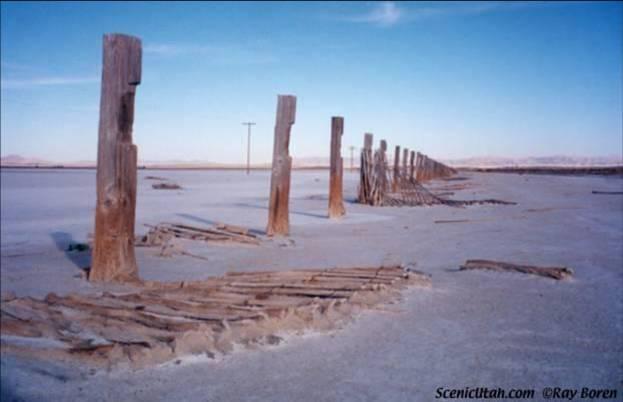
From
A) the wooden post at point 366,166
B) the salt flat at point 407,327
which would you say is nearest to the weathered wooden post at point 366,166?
the wooden post at point 366,166

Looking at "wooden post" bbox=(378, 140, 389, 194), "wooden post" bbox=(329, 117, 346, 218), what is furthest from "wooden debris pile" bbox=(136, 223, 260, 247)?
"wooden post" bbox=(378, 140, 389, 194)

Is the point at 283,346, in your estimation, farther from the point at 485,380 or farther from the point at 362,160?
the point at 362,160

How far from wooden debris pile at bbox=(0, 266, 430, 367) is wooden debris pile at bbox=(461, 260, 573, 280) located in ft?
3.58

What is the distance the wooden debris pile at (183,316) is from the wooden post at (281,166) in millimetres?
4112

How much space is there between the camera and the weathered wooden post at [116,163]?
5570mm

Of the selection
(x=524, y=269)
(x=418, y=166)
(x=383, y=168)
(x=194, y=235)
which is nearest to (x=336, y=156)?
(x=383, y=168)

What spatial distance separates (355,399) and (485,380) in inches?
30.8

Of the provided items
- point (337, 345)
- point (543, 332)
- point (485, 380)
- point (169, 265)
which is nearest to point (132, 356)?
point (337, 345)

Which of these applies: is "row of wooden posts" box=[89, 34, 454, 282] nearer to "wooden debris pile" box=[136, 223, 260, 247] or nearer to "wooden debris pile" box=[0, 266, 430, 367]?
"wooden debris pile" box=[0, 266, 430, 367]

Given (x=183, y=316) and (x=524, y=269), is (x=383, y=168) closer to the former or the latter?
(x=524, y=269)

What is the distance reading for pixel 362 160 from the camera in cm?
1659

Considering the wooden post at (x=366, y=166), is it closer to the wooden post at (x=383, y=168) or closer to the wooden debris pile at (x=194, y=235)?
the wooden post at (x=383, y=168)

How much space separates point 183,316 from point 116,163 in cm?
231

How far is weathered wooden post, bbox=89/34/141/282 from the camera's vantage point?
5.57m
